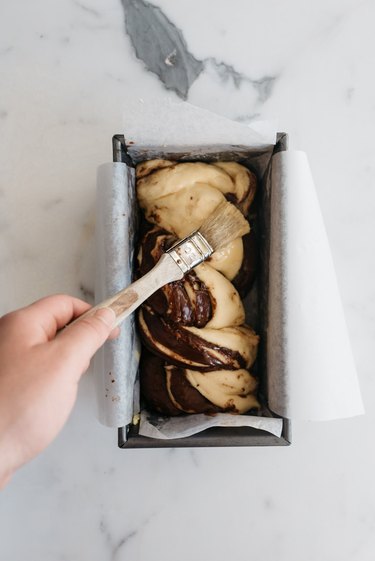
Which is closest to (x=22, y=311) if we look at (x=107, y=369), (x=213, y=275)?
(x=107, y=369)

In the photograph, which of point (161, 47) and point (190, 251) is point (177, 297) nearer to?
point (190, 251)

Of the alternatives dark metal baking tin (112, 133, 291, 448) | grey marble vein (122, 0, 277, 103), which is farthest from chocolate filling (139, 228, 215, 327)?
grey marble vein (122, 0, 277, 103)

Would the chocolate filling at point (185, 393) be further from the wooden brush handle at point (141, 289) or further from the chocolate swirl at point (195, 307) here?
the wooden brush handle at point (141, 289)

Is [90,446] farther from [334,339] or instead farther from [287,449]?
[334,339]

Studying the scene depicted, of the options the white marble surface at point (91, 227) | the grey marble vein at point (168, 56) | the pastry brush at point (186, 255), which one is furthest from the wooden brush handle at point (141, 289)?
the grey marble vein at point (168, 56)

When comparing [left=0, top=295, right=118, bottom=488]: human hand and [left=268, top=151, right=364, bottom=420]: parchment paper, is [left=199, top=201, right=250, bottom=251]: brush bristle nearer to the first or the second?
[left=268, top=151, right=364, bottom=420]: parchment paper

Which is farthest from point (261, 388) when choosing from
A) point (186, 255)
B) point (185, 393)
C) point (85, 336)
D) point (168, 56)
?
point (168, 56)
